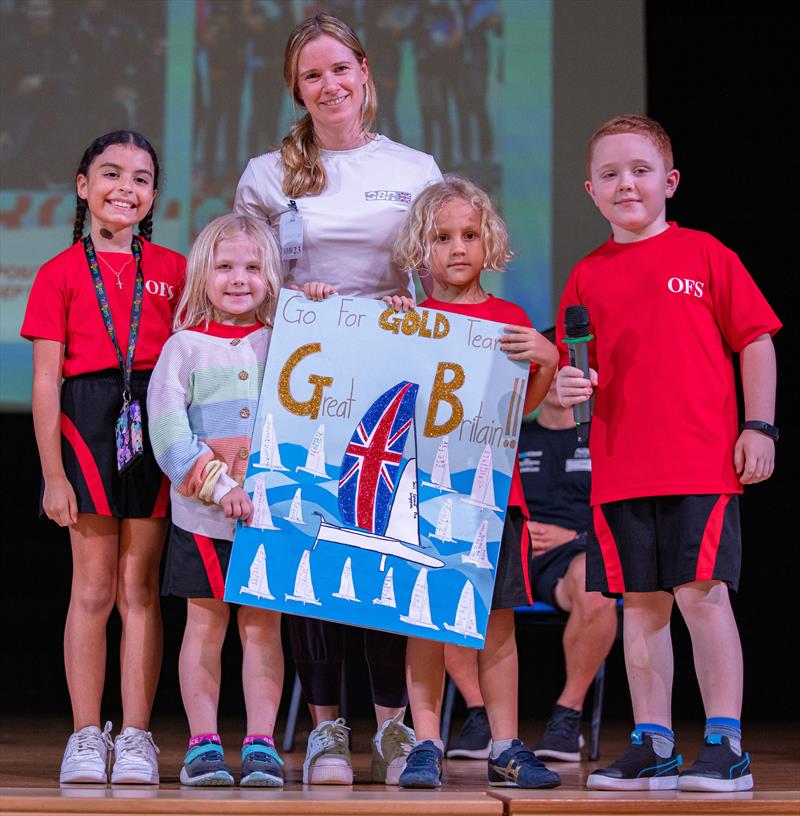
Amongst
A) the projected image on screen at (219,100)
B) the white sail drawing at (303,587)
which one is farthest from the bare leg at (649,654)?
the projected image on screen at (219,100)

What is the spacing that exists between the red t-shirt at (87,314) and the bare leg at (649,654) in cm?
113

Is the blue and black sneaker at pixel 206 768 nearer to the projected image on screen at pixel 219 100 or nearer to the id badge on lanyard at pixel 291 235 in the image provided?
the id badge on lanyard at pixel 291 235

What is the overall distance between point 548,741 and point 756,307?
1.49m

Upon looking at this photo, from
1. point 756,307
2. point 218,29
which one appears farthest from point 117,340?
point 218,29

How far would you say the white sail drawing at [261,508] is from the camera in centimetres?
223

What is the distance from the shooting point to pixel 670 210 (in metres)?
4.88

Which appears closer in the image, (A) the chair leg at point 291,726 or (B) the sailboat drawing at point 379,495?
(B) the sailboat drawing at point 379,495

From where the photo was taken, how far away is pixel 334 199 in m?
2.48

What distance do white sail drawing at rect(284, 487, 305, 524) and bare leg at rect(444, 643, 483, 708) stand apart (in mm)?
1356

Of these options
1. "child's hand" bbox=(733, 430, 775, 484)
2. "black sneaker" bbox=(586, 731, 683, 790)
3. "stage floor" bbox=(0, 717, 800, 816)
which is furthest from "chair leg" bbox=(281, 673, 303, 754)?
"child's hand" bbox=(733, 430, 775, 484)

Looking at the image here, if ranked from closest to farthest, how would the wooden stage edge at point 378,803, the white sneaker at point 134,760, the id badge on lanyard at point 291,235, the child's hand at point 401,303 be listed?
the wooden stage edge at point 378,803, the white sneaker at point 134,760, the child's hand at point 401,303, the id badge on lanyard at point 291,235

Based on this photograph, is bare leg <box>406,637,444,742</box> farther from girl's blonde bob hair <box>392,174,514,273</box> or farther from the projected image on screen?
the projected image on screen

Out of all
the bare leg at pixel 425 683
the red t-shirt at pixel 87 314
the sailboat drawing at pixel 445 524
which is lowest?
the bare leg at pixel 425 683

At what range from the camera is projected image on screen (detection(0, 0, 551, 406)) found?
13.8 ft
